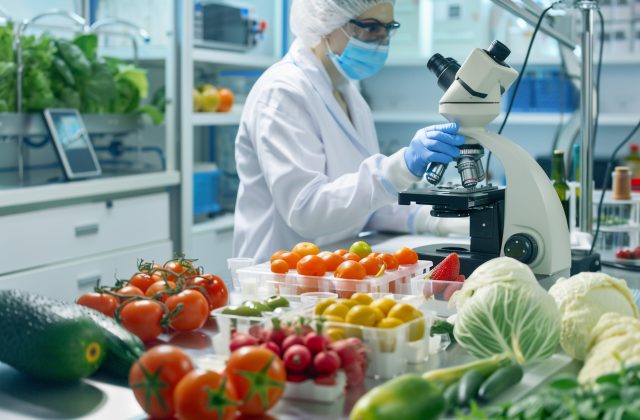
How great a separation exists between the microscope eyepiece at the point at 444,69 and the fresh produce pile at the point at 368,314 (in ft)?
2.21

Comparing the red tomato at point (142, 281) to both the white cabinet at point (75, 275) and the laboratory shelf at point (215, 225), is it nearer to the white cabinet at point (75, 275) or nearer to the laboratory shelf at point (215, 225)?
the white cabinet at point (75, 275)

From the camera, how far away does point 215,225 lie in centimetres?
417

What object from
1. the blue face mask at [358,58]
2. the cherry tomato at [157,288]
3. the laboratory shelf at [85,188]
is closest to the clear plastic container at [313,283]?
the cherry tomato at [157,288]

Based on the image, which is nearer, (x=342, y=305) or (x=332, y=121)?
(x=342, y=305)

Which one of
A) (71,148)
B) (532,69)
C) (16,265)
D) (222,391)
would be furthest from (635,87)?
(222,391)

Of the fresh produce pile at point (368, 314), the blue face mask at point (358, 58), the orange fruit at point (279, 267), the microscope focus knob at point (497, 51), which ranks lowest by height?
the fresh produce pile at point (368, 314)

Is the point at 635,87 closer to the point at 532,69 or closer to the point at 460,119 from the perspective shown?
the point at 532,69

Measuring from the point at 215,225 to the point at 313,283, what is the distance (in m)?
2.77

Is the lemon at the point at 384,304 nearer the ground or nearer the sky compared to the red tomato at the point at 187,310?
nearer the sky

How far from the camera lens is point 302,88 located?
2525 millimetres

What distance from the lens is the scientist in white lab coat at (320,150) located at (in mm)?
2318

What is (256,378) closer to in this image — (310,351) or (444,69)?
(310,351)

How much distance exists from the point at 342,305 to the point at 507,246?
711 millimetres

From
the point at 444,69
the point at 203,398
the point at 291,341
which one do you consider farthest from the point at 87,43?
the point at 203,398
